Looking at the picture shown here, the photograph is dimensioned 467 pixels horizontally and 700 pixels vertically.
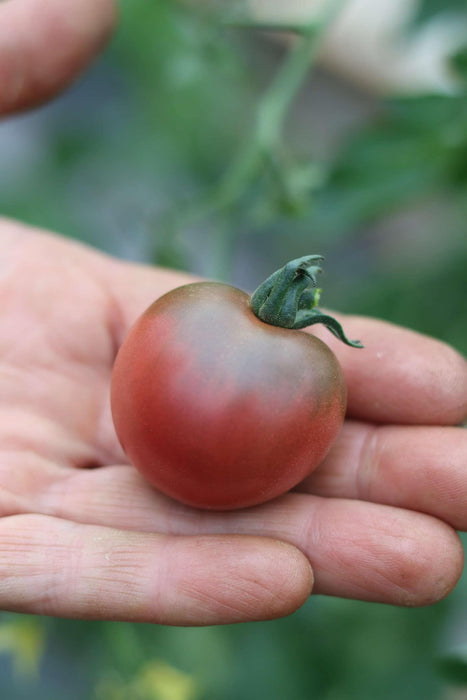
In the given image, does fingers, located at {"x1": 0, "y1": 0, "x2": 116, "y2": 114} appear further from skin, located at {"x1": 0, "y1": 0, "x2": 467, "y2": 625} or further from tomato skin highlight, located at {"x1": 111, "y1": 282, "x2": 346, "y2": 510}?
tomato skin highlight, located at {"x1": 111, "y1": 282, "x2": 346, "y2": 510}

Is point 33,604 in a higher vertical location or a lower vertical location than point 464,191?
lower

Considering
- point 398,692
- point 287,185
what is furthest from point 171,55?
point 398,692

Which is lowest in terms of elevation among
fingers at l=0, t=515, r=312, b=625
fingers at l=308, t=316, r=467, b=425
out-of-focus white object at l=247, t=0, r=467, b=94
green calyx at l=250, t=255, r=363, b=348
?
fingers at l=0, t=515, r=312, b=625

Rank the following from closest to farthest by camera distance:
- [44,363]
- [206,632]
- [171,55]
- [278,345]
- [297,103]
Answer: [278,345]
[44,363]
[206,632]
[171,55]
[297,103]

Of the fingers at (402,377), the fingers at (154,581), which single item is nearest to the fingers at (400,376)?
the fingers at (402,377)

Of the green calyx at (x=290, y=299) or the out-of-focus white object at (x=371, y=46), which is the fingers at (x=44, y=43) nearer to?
the green calyx at (x=290, y=299)

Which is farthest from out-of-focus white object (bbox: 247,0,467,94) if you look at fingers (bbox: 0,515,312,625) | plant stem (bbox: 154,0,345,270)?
fingers (bbox: 0,515,312,625)

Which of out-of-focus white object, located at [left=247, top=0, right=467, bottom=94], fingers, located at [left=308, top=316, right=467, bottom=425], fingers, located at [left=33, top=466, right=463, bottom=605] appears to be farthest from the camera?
out-of-focus white object, located at [left=247, top=0, right=467, bottom=94]

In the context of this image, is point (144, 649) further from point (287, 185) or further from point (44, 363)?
point (287, 185)
